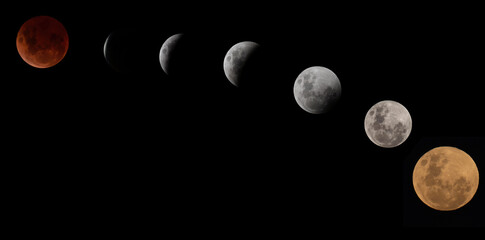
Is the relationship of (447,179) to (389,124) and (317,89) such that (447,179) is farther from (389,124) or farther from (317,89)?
(317,89)

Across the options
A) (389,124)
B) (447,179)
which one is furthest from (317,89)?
(447,179)

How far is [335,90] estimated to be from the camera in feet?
16.0

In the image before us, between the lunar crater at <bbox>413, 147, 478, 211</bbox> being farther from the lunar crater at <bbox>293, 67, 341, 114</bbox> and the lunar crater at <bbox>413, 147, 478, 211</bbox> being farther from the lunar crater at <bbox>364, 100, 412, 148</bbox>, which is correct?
the lunar crater at <bbox>293, 67, 341, 114</bbox>

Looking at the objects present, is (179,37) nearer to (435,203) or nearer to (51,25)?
(51,25)

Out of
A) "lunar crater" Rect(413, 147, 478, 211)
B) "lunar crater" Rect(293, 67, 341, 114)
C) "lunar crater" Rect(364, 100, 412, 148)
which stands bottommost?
"lunar crater" Rect(413, 147, 478, 211)

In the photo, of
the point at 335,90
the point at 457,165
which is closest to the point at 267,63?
the point at 335,90

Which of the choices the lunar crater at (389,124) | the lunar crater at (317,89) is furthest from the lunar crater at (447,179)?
the lunar crater at (317,89)

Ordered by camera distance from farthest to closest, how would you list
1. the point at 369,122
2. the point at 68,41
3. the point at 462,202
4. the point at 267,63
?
the point at 68,41 < the point at 267,63 < the point at 369,122 < the point at 462,202

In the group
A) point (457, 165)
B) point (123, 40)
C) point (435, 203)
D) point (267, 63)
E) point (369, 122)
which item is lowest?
point (435, 203)

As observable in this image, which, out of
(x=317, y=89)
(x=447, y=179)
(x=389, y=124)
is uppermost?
(x=317, y=89)

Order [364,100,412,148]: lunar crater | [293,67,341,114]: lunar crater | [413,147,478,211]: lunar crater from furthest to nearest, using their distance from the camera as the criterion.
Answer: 1. [293,67,341,114]: lunar crater
2. [364,100,412,148]: lunar crater
3. [413,147,478,211]: lunar crater

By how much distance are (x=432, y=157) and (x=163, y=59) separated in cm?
381

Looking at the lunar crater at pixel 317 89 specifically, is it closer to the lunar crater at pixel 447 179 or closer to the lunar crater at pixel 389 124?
the lunar crater at pixel 389 124

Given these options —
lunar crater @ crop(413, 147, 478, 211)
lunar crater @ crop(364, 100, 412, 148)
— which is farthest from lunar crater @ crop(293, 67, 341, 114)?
lunar crater @ crop(413, 147, 478, 211)
